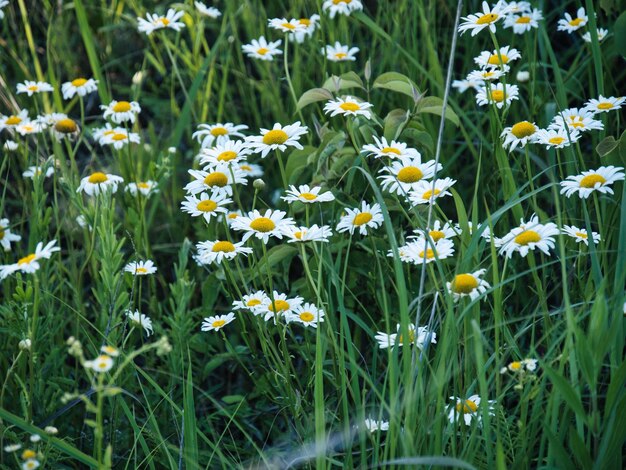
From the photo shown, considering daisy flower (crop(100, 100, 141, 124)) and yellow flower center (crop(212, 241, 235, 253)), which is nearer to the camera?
yellow flower center (crop(212, 241, 235, 253))

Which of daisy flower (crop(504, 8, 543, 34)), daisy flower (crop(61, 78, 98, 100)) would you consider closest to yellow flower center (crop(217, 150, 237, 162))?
daisy flower (crop(61, 78, 98, 100))

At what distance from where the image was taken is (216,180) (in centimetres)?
161

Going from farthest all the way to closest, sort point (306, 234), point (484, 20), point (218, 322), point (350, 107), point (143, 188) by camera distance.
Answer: point (143, 188) → point (484, 20) → point (350, 107) → point (218, 322) → point (306, 234)

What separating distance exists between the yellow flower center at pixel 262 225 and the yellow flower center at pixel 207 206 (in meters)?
0.11

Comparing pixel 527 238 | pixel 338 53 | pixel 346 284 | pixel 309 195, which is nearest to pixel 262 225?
pixel 309 195

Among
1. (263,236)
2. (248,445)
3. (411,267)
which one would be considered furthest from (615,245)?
(248,445)

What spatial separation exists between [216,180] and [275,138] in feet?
0.51

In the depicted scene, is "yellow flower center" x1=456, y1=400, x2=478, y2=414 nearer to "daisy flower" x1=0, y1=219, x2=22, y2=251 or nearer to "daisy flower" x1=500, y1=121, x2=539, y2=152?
"daisy flower" x1=500, y1=121, x2=539, y2=152

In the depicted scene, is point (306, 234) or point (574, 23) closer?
point (306, 234)

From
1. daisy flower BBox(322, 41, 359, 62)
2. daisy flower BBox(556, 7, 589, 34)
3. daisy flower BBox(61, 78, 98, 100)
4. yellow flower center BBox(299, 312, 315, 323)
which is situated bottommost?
yellow flower center BBox(299, 312, 315, 323)

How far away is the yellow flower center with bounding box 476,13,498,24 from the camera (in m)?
1.76

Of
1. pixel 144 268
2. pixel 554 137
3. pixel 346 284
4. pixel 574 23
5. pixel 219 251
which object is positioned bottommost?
pixel 346 284

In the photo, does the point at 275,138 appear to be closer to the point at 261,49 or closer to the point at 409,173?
the point at 409,173

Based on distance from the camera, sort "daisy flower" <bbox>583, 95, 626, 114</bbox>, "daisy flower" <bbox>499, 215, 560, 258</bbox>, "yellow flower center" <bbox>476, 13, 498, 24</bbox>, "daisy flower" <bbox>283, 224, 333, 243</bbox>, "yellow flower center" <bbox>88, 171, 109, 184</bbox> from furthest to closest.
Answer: "yellow flower center" <bbox>88, 171, 109, 184</bbox>
"yellow flower center" <bbox>476, 13, 498, 24</bbox>
"daisy flower" <bbox>583, 95, 626, 114</bbox>
"daisy flower" <bbox>283, 224, 333, 243</bbox>
"daisy flower" <bbox>499, 215, 560, 258</bbox>
